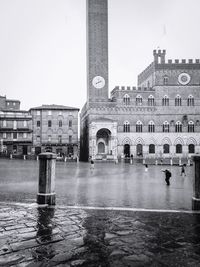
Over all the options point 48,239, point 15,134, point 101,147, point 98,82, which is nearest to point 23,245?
point 48,239

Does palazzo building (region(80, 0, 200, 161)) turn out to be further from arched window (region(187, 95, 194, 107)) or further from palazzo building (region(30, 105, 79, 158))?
palazzo building (region(30, 105, 79, 158))

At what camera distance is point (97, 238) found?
17.7ft

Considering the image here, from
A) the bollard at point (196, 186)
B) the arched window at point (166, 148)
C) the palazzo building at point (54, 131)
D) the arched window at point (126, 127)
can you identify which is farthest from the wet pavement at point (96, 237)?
the palazzo building at point (54, 131)

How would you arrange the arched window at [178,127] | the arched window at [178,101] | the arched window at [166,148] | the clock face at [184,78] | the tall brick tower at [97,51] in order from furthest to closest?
1. the clock face at [184,78]
2. the arched window at [178,101]
3. the arched window at [178,127]
4. the arched window at [166,148]
5. the tall brick tower at [97,51]

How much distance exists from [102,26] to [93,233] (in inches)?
1699

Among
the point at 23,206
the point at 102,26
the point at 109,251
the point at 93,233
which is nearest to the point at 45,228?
the point at 93,233

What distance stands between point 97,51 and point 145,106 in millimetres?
12087

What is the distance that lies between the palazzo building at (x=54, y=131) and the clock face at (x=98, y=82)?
A: 9148mm

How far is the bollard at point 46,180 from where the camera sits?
28.8 ft

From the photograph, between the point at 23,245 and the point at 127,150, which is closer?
the point at 23,245

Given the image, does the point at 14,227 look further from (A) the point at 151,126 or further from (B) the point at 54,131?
(B) the point at 54,131

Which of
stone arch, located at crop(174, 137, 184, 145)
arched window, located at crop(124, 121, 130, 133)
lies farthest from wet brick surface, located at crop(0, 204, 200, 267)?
stone arch, located at crop(174, 137, 184, 145)

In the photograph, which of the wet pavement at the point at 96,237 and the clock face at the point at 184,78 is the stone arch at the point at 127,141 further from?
the wet pavement at the point at 96,237

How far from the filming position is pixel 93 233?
5723 millimetres
